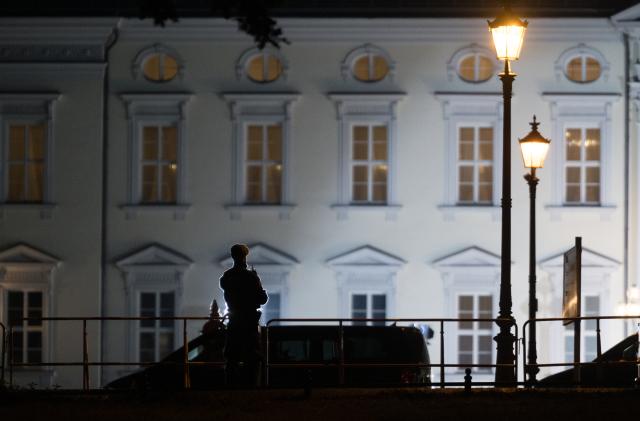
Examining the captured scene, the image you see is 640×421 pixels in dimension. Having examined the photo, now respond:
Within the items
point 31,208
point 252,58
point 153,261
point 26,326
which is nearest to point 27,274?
point 26,326

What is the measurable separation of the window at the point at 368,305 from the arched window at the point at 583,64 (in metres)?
6.59

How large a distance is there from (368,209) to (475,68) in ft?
13.5

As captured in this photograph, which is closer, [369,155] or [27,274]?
[369,155]

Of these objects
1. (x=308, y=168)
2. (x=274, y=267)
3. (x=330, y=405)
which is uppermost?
(x=308, y=168)

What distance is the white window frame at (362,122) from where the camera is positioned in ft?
111

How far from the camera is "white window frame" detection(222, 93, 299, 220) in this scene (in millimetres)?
33875

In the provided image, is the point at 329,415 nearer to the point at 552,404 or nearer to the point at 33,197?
the point at 552,404

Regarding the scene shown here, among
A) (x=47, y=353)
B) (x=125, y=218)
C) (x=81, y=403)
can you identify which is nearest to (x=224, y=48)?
(x=125, y=218)

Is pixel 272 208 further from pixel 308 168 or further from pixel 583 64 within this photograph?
pixel 583 64

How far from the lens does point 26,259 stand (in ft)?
113

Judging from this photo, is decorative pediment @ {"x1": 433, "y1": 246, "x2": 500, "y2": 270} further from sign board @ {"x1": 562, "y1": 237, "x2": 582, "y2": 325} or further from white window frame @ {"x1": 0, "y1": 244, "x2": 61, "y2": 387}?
sign board @ {"x1": 562, "y1": 237, "x2": 582, "y2": 325}

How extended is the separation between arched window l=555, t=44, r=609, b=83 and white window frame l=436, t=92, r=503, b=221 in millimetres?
1630

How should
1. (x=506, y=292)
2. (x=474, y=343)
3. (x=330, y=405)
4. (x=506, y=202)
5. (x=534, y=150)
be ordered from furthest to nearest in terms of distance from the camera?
(x=474, y=343) → (x=534, y=150) → (x=506, y=202) → (x=506, y=292) → (x=330, y=405)

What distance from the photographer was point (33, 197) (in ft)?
113
